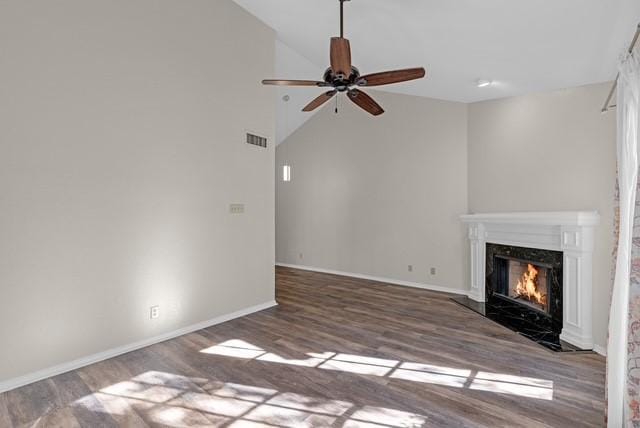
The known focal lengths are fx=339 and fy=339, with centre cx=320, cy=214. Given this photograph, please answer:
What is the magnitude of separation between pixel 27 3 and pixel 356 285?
530 centimetres

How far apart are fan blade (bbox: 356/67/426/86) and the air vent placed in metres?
1.92

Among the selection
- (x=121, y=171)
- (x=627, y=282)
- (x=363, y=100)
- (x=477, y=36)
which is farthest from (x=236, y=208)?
(x=627, y=282)

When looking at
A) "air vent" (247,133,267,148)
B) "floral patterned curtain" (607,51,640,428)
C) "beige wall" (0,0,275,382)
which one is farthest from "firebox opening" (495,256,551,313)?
"air vent" (247,133,267,148)

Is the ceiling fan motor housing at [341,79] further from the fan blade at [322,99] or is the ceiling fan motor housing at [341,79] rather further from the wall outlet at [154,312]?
the wall outlet at [154,312]

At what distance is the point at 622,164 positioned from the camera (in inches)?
77.5

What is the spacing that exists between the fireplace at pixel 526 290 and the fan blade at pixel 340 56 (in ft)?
9.83

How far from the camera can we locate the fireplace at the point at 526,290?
364 centimetres

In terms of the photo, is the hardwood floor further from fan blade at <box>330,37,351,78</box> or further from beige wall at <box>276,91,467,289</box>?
fan blade at <box>330,37,351,78</box>

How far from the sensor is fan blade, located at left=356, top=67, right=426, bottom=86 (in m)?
2.83

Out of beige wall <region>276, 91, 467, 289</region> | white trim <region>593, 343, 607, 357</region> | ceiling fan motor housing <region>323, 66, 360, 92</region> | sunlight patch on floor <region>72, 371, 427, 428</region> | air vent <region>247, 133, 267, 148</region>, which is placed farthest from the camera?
beige wall <region>276, 91, 467, 289</region>

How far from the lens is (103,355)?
9.99 ft

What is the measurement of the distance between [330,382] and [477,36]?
3251 millimetres

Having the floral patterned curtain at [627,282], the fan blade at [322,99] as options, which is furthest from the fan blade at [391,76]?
the floral patterned curtain at [627,282]

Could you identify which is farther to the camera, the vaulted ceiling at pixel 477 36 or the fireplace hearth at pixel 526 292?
the fireplace hearth at pixel 526 292
